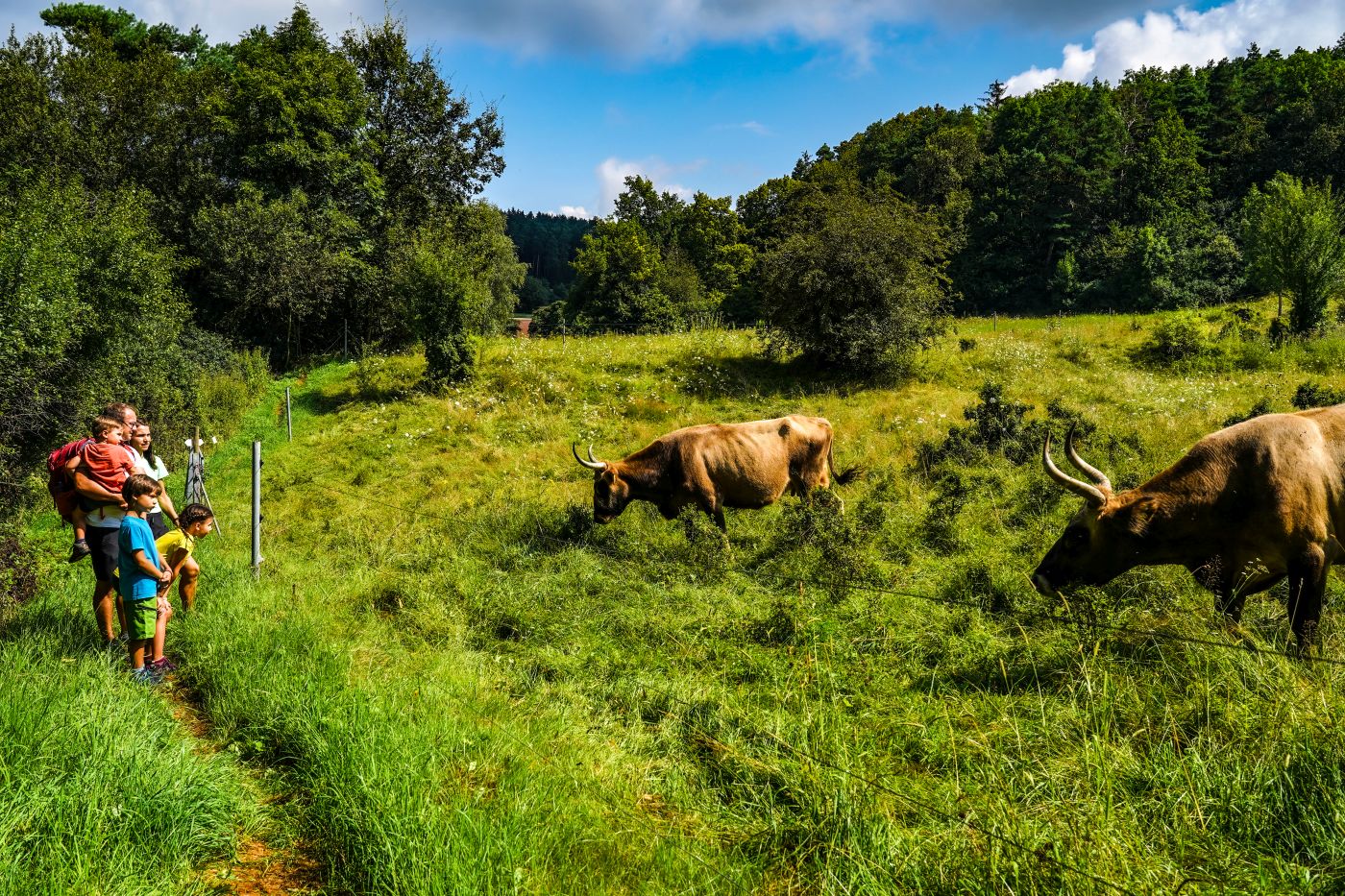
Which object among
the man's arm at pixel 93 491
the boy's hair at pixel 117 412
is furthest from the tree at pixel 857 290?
the man's arm at pixel 93 491

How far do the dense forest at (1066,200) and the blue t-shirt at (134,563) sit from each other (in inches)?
1402

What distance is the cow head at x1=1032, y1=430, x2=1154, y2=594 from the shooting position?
5660 mm

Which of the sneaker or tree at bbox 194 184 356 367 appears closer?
the sneaker

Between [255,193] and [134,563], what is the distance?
25762mm

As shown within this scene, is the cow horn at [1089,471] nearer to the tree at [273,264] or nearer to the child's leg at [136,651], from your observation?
the child's leg at [136,651]

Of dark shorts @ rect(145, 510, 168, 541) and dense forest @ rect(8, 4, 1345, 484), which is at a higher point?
dense forest @ rect(8, 4, 1345, 484)

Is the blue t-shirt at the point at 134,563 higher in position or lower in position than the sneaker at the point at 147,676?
higher

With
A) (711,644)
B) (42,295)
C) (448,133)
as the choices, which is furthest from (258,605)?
(448,133)

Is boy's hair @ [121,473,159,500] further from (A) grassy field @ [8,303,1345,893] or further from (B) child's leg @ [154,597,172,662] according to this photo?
(A) grassy field @ [8,303,1345,893]

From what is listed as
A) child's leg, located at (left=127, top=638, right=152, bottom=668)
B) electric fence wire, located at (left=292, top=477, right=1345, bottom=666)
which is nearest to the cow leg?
electric fence wire, located at (left=292, top=477, right=1345, bottom=666)

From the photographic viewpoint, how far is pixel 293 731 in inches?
170

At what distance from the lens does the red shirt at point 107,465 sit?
568cm

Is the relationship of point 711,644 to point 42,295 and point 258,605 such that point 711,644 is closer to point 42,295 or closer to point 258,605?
point 258,605

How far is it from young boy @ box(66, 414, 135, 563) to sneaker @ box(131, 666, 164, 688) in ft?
4.65
